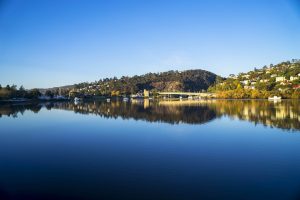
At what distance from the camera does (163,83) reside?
174 m

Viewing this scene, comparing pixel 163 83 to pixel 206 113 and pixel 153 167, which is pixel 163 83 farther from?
pixel 153 167

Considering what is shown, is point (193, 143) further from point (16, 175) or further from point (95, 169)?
point (16, 175)

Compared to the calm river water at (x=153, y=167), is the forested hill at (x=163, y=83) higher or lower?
higher

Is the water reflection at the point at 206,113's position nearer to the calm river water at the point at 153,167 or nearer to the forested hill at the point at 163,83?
the calm river water at the point at 153,167

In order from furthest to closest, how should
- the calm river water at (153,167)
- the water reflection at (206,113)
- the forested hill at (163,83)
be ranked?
the forested hill at (163,83), the water reflection at (206,113), the calm river water at (153,167)

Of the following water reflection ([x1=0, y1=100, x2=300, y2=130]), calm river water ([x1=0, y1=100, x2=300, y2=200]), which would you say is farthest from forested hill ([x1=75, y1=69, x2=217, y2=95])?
calm river water ([x1=0, y1=100, x2=300, y2=200])

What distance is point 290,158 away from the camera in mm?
12430

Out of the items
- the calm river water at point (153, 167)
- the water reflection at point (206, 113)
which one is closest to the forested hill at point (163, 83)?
the water reflection at point (206, 113)

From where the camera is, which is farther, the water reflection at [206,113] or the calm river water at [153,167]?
the water reflection at [206,113]

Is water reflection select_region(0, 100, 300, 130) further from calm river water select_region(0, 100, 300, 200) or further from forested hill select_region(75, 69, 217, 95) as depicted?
forested hill select_region(75, 69, 217, 95)

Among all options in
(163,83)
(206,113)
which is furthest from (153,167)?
(163,83)

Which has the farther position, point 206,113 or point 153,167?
point 206,113

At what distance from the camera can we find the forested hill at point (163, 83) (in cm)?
15512

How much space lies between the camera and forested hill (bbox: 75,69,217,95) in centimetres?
15512
